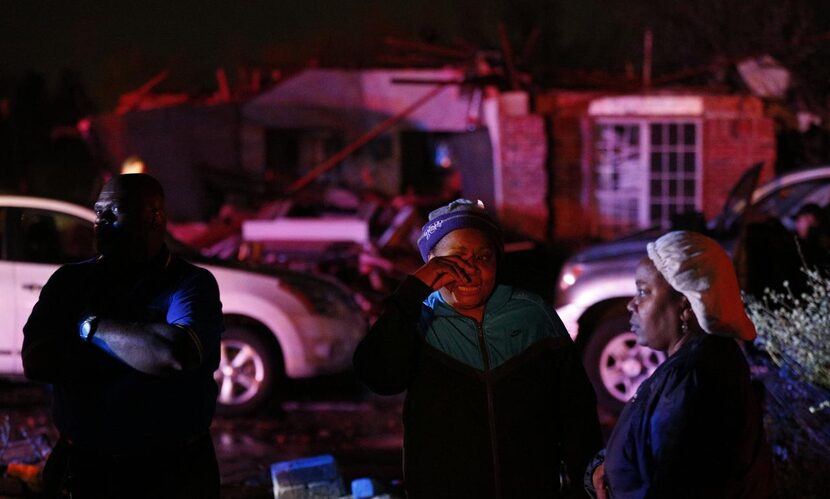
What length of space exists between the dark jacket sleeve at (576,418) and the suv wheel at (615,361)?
503 cm

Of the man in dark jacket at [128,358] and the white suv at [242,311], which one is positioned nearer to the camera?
the man in dark jacket at [128,358]

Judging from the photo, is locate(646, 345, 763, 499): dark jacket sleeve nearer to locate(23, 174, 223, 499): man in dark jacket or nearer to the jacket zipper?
the jacket zipper

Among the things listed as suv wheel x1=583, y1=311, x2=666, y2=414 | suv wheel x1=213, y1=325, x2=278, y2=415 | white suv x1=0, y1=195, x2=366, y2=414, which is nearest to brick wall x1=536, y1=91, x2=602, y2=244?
suv wheel x1=583, y1=311, x2=666, y2=414

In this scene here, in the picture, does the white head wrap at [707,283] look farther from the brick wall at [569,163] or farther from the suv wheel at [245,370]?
the brick wall at [569,163]

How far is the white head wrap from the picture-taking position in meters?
2.55

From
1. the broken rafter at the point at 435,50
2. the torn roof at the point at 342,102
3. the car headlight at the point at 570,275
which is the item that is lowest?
the car headlight at the point at 570,275

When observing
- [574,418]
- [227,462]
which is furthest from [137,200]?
[227,462]

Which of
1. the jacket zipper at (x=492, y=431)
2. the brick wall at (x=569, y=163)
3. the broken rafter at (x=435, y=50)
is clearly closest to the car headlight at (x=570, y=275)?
the jacket zipper at (x=492, y=431)

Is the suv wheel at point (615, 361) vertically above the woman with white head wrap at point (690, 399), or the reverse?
the woman with white head wrap at point (690, 399)

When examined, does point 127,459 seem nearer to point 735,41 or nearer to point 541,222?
point 541,222

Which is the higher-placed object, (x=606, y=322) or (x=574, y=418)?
Result: (x=574, y=418)

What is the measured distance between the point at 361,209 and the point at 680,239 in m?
12.4

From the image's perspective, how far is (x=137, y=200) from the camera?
2.98 metres

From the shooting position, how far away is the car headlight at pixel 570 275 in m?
8.14
